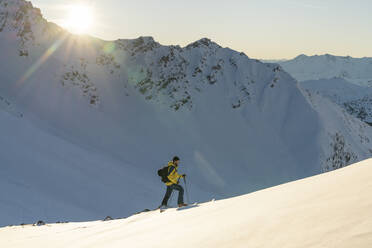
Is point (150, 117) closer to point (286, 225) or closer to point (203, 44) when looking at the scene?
point (203, 44)

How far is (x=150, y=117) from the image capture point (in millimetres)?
70188

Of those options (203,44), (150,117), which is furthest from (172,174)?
(203,44)

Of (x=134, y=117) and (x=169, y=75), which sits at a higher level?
(x=169, y=75)

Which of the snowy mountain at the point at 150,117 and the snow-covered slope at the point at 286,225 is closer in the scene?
the snow-covered slope at the point at 286,225

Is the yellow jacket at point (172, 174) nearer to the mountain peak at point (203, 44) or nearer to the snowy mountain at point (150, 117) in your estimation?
the snowy mountain at point (150, 117)

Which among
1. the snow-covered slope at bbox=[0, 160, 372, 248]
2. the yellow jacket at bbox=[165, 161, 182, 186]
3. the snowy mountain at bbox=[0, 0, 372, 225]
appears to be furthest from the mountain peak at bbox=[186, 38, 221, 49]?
the snow-covered slope at bbox=[0, 160, 372, 248]

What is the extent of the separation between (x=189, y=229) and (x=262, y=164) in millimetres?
63539

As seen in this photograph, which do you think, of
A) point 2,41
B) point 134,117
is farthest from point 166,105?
point 2,41

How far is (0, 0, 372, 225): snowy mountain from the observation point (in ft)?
130

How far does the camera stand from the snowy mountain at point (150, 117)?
3953 centimetres

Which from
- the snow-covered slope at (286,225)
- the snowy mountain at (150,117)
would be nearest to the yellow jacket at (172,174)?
the snow-covered slope at (286,225)

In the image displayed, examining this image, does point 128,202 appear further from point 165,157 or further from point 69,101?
point 69,101

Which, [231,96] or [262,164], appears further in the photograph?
[231,96]

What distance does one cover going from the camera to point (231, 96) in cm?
7988
